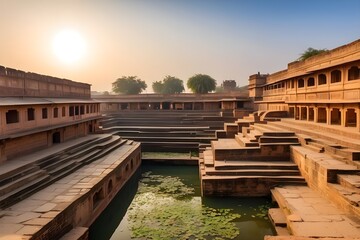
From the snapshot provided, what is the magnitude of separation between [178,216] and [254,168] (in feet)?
16.0

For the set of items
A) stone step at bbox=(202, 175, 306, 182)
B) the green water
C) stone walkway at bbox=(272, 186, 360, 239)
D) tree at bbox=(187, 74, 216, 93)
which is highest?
tree at bbox=(187, 74, 216, 93)

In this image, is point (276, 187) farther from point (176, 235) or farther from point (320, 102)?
point (320, 102)

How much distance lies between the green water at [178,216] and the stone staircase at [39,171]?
2594mm

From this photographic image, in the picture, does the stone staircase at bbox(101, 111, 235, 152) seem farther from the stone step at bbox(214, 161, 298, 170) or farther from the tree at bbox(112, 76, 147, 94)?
the tree at bbox(112, 76, 147, 94)

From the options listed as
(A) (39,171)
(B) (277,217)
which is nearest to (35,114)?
(A) (39,171)

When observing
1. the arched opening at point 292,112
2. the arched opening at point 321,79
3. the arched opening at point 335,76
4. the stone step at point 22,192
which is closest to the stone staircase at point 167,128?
the arched opening at point 292,112

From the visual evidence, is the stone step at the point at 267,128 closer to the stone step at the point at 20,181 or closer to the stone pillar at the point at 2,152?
the stone step at the point at 20,181

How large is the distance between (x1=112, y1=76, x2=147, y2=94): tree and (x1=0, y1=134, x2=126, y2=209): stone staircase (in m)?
49.7

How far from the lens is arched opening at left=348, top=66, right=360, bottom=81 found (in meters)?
14.6

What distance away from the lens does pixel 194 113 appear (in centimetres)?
3347

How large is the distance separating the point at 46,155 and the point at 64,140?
174 inches

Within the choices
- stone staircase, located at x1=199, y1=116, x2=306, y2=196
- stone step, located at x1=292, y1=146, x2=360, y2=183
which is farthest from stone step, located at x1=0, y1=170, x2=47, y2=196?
stone step, located at x1=292, y1=146, x2=360, y2=183

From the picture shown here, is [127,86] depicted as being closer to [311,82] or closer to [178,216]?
[311,82]

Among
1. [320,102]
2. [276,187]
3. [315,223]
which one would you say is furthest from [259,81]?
[315,223]
